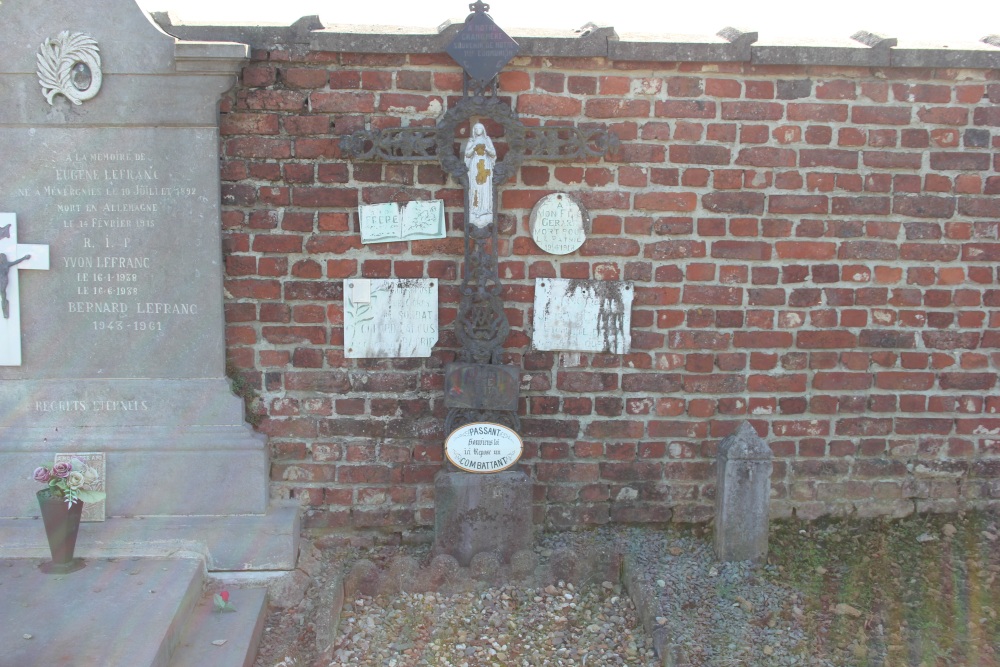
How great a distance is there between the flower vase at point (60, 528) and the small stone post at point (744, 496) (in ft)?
9.19

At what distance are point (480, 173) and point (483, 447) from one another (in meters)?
1.22

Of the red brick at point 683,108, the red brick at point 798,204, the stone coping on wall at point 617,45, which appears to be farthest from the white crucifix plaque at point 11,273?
the red brick at point 798,204

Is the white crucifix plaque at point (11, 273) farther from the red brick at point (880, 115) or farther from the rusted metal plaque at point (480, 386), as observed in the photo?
the red brick at point (880, 115)

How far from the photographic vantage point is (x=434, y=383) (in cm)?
373

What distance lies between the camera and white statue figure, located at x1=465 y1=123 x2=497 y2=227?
3459mm

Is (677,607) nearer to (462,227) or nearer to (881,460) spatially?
(881,460)

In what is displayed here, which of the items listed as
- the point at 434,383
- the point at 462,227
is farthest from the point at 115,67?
the point at 434,383

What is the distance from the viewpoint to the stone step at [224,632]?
2.96 metres

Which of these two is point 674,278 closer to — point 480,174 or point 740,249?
point 740,249

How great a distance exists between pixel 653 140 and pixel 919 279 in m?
1.47

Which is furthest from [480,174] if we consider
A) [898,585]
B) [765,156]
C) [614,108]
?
[898,585]

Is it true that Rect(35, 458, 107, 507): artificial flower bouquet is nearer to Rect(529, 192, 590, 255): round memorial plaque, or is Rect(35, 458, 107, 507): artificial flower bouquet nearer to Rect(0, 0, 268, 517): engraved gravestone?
Rect(0, 0, 268, 517): engraved gravestone

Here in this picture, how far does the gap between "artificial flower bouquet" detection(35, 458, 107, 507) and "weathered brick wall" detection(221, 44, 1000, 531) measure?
2.61ft

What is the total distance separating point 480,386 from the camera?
3498 millimetres
